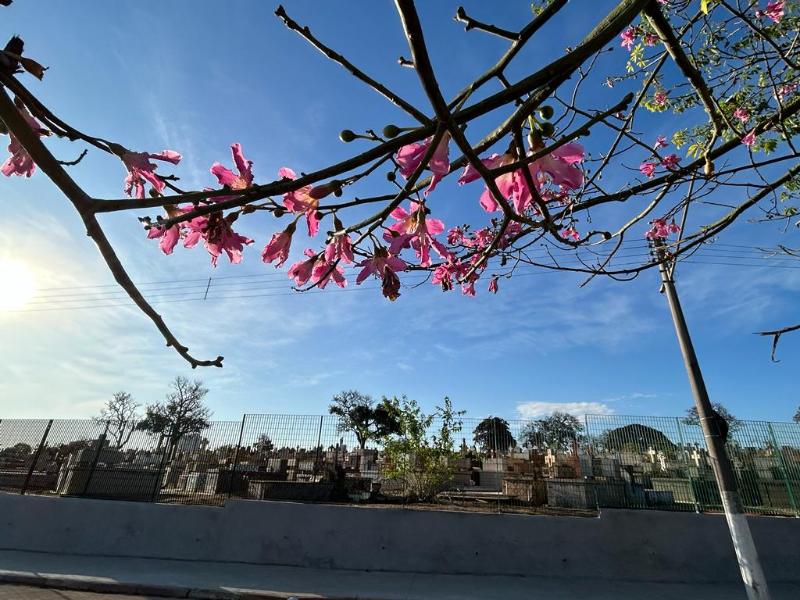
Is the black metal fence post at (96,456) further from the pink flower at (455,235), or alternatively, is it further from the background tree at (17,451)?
the pink flower at (455,235)

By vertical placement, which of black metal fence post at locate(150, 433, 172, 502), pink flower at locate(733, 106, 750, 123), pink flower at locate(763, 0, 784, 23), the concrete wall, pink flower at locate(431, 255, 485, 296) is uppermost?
pink flower at locate(763, 0, 784, 23)

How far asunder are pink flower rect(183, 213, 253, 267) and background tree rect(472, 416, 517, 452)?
30.3ft

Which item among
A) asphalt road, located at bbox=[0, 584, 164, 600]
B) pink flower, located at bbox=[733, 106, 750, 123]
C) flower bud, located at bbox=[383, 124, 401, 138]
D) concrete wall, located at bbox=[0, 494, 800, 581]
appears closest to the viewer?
flower bud, located at bbox=[383, 124, 401, 138]

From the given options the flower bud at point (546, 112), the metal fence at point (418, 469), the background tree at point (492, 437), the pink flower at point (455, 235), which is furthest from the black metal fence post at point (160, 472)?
the flower bud at point (546, 112)

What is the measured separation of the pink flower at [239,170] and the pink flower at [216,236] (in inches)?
3.5

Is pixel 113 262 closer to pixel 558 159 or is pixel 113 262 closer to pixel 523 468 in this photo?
pixel 558 159

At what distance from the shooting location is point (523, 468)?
35.9 ft

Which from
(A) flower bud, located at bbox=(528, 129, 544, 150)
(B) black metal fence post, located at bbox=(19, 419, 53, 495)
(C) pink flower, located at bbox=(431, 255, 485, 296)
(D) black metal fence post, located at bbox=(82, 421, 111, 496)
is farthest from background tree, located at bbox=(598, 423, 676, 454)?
(B) black metal fence post, located at bbox=(19, 419, 53, 495)

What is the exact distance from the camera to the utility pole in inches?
201

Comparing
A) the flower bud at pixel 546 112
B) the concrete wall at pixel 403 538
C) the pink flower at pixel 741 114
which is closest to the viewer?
the flower bud at pixel 546 112

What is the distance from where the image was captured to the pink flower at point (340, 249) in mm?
Result: 1246

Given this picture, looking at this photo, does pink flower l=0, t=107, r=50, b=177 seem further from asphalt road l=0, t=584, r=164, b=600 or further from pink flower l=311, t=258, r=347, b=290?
asphalt road l=0, t=584, r=164, b=600

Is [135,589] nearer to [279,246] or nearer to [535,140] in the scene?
[279,246]

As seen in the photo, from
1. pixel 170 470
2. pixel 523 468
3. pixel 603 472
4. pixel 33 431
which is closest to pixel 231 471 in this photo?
pixel 170 470
